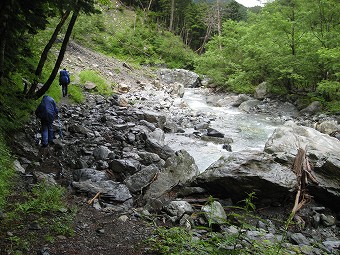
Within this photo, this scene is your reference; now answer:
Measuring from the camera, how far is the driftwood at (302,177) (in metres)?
8.04

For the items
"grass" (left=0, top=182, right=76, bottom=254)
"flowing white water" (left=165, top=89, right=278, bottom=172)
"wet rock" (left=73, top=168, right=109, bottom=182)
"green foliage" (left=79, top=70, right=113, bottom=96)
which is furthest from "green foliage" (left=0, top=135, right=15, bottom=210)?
"green foliage" (left=79, top=70, right=113, bottom=96)

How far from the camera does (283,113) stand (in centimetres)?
2333

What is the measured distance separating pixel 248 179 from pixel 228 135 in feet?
28.0

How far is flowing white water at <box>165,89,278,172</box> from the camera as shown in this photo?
41.3ft

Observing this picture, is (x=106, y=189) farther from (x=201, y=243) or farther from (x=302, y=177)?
(x=302, y=177)

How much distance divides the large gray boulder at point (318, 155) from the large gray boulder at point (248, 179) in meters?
1.06

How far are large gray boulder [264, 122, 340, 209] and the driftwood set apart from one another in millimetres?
189

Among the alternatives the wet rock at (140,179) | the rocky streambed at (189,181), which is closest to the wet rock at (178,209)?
the rocky streambed at (189,181)

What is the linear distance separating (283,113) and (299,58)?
472cm

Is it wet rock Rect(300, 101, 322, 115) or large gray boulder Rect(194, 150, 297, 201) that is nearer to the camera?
large gray boulder Rect(194, 150, 297, 201)

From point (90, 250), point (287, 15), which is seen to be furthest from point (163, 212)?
point (287, 15)

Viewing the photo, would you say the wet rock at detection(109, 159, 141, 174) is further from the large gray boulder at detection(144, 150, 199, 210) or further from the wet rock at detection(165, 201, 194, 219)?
the wet rock at detection(165, 201, 194, 219)

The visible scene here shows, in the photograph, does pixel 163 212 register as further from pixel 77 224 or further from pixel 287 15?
pixel 287 15

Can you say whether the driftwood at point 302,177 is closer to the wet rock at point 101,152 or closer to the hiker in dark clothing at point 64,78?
the wet rock at point 101,152
